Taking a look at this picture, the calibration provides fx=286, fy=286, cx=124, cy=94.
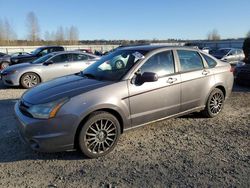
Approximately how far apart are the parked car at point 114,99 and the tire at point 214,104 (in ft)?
0.07

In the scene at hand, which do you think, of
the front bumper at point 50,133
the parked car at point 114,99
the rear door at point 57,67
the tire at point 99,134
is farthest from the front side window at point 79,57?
the front bumper at point 50,133

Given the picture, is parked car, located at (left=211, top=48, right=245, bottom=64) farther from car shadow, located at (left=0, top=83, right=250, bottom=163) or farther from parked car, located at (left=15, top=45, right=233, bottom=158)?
car shadow, located at (left=0, top=83, right=250, bottom=163)

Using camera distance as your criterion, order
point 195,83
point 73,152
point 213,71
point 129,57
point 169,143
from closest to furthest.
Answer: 1. point 73,152
2. point 169,143
3. point 129,57
4. point 195,83
5. point 213,71

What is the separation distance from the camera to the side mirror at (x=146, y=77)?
474cm

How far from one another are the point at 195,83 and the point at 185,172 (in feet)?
7.54

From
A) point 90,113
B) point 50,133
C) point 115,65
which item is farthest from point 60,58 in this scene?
point 50,133

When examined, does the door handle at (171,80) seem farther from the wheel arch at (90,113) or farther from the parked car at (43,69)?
the parked car at (43,69)

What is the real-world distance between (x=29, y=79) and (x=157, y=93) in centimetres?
731

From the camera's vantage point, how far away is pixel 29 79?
10977 mm

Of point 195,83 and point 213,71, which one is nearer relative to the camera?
point 195,83

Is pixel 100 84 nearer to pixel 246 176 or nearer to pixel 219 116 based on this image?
pixel 246 176

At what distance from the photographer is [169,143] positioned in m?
4.95

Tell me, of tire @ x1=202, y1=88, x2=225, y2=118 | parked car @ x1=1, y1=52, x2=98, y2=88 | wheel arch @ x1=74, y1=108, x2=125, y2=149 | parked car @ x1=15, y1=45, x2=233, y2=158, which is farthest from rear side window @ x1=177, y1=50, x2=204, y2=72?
parked car @ x1=1, y1=52, x2=98, y2=88

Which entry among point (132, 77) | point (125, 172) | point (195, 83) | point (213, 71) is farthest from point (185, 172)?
point (213, 71)
